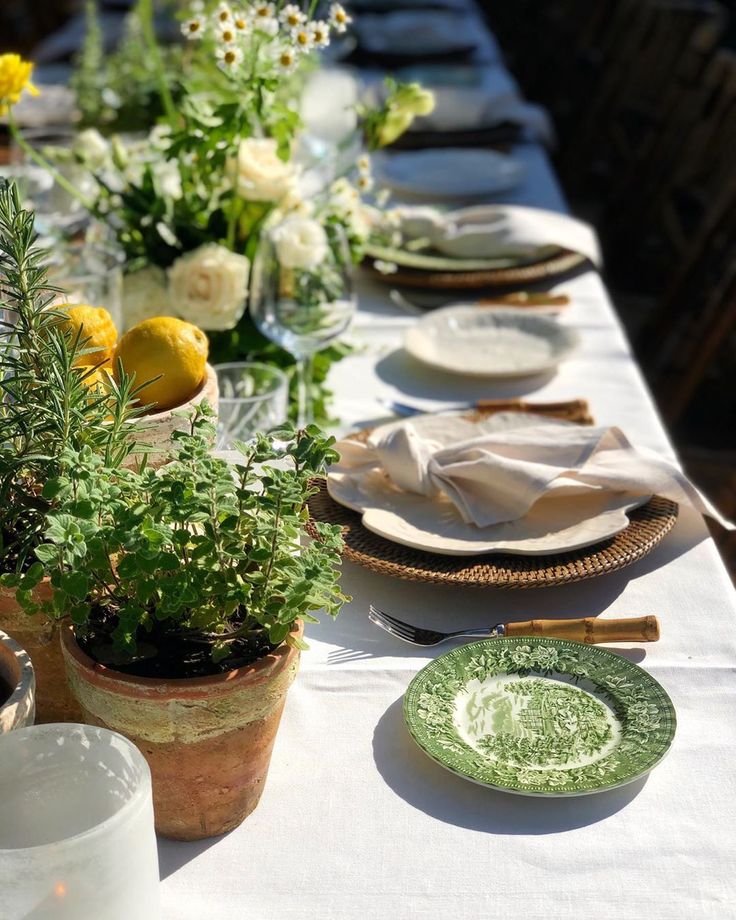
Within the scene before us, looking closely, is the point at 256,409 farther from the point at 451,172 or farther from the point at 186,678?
the point at 451,172

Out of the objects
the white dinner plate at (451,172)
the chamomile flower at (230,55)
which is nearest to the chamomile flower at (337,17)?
the chamomile flower at (230,55)

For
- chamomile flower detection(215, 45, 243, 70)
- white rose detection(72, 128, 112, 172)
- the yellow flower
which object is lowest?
white rose detection(72, 128, 112, 172)

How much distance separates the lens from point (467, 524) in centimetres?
105

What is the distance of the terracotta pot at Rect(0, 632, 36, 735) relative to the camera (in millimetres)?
628

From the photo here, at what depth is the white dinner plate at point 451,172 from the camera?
2.25 meters

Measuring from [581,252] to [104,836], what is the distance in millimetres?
1469

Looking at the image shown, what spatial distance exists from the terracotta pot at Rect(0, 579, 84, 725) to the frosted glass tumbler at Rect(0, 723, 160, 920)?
5.4 inches

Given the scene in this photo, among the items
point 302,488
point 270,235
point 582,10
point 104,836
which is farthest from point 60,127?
point 582,10

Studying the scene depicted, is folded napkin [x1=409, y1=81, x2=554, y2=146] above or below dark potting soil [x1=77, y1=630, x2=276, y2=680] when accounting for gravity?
below

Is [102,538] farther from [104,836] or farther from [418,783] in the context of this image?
[418,783]

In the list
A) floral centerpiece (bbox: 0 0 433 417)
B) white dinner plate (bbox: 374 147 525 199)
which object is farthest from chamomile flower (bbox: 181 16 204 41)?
white dinner plate (bbox: 374 147 525 199)

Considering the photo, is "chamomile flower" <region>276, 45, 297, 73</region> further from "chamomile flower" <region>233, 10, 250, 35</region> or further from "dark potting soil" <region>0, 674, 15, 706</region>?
"dark potting soil" <region>0, 674, 15, 706</region>

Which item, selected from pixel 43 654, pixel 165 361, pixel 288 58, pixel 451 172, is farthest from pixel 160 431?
pixel 451 172

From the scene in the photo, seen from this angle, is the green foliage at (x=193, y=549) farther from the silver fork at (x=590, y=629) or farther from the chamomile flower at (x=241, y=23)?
the chamomile flower at (x=241, y=23)
